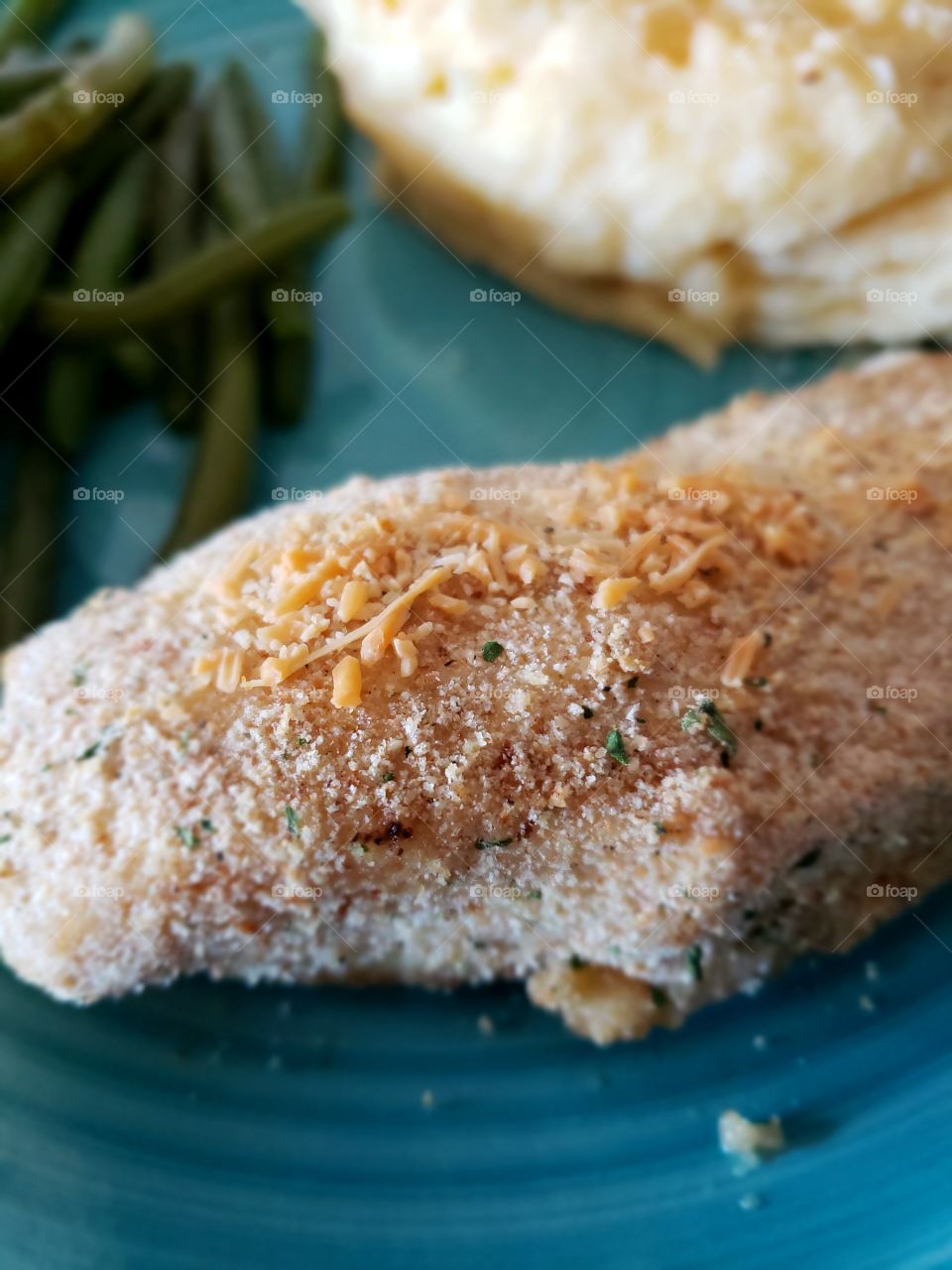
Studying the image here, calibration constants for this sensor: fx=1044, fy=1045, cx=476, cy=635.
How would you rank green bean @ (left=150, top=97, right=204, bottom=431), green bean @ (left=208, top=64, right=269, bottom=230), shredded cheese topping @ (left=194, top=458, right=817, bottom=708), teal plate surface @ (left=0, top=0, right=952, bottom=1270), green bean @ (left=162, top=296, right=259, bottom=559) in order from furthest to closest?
green bean @ (left=208, top=64, right=269, bottom=230) → green bean @ (left=150, top=97, right=204, bottom=431) → green bean @ (left=162, top=296, right=259, bottom=559) → teal plate surface @ (left=0, top=0, right=952, bottom=1270) → shredded cheese topping @ (left=194, top=458, right=817, bottom=708)

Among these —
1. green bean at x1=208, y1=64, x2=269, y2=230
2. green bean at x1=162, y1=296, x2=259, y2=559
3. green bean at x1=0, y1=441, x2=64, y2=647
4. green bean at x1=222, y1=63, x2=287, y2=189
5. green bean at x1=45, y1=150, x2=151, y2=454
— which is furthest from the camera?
green bean at x1=222, y1=63, x2=287, y2=189

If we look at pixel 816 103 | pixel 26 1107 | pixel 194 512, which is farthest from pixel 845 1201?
pixel 816 103

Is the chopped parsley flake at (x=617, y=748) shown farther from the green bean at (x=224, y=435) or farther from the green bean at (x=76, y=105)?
the green bean at (x=76, y=105)

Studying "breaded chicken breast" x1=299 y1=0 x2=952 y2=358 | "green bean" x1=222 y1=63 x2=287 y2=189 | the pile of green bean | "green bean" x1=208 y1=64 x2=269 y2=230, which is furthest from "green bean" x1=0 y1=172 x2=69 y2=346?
"breaded chicken breast" x1=299 y1=0 x2=952 y2=358

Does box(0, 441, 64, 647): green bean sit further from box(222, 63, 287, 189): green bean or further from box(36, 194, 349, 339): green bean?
box(222, 63, 287, 189): green bean

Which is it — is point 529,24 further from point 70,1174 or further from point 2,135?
point 70,1174

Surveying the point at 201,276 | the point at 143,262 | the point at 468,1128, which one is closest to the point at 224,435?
the point at 201,276
